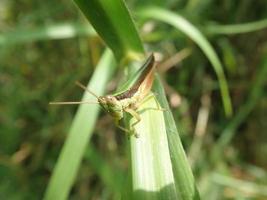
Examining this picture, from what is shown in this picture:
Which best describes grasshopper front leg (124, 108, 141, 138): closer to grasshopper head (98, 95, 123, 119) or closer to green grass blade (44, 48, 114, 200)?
grasshopper head (98, 95, 123, 119)

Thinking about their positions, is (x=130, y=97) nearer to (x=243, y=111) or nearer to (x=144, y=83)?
(x=144, y=83)

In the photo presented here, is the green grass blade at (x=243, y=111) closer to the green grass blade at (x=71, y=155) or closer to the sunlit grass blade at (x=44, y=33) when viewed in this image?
the sunlit grass blade at (x=44, y=33)

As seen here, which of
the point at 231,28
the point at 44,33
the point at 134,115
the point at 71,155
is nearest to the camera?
the point at 134,115

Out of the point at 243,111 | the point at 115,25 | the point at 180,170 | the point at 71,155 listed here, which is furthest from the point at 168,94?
the point at 180,170

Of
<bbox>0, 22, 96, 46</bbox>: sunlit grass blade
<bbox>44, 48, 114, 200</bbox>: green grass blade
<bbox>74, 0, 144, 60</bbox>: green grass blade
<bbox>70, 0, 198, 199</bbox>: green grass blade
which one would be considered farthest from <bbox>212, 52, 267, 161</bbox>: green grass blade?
<bbox>70, 0, 198, 199</bbox>: green grass blade

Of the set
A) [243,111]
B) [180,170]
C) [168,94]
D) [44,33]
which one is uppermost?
[44,33]

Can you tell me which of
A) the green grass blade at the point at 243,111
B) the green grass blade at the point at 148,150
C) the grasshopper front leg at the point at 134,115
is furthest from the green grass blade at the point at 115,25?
the green grass blade at the point at 243,111

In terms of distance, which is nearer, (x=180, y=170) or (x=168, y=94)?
(x=180, y=170)
